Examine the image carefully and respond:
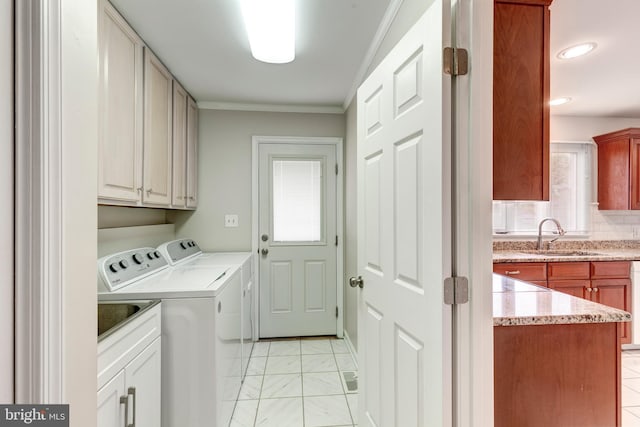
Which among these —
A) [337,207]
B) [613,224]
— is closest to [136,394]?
[337,207]

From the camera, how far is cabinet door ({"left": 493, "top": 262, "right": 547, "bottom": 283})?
8.85 feet

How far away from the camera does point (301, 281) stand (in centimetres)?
324

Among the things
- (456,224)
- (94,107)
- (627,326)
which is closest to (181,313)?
(94,107)

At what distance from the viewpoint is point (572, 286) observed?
9.11 feet

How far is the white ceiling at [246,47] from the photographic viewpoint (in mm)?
1698

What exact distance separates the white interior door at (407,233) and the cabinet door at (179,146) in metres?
1.58

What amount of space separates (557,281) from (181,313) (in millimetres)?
3030

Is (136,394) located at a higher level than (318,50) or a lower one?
lower

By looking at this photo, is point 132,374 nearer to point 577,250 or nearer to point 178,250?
point 178,250

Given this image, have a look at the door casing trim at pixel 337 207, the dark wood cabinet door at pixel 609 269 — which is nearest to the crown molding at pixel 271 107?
the door casing trim at pixel 337 207

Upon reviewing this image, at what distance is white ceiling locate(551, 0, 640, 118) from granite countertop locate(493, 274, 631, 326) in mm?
1557

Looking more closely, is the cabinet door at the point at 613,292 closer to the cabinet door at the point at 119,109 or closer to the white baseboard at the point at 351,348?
the white baseboard at the point at 351,348

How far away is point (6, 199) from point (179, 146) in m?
2.14

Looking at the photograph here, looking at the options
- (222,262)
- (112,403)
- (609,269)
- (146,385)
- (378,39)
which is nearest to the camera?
(112,403)
